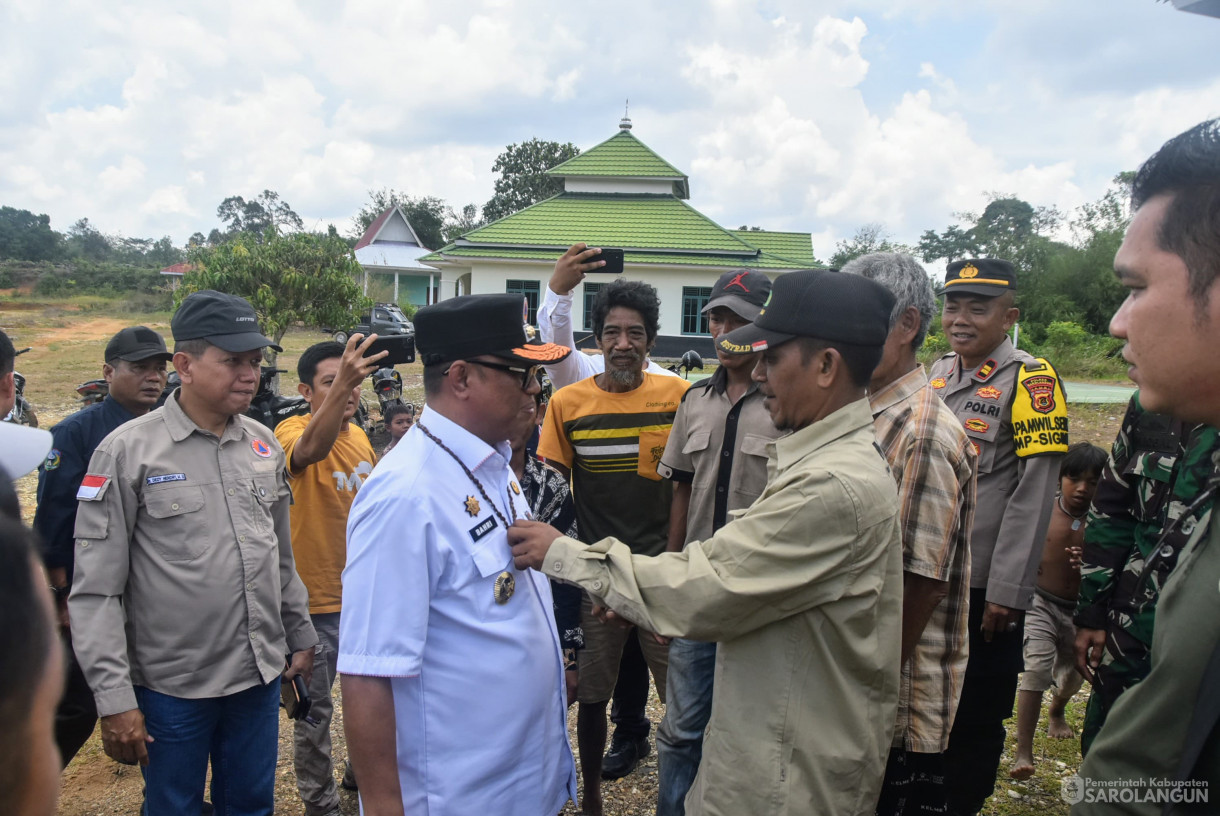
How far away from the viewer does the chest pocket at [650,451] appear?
3.72 meters

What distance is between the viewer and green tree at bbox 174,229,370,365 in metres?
15.5

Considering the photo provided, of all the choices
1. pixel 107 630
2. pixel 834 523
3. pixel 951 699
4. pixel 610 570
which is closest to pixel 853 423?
pixel 834 523

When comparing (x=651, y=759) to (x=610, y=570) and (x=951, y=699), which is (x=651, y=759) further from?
(x=610, y=570)

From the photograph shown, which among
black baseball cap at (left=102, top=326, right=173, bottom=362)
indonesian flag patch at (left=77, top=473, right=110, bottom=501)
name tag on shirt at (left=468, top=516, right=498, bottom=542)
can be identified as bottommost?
indonesian flag patch at (left=77, top=473, right=110, bottom=501)

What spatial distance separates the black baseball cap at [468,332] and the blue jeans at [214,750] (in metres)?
1.75

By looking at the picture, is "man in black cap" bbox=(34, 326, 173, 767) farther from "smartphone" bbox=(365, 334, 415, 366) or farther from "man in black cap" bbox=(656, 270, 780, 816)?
"man in black cap" bbox=(656, 270, 780, 816)

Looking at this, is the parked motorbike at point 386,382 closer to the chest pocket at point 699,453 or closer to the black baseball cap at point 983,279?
the chest pocket at point 699,453

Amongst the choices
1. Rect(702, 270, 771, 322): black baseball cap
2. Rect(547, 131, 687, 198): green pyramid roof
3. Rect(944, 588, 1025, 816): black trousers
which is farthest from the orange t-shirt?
Rect(547, 131, 687, 198): green pyramid roof

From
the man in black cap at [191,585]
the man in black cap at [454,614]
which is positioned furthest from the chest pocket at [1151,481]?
the man in black cap at [191,585]

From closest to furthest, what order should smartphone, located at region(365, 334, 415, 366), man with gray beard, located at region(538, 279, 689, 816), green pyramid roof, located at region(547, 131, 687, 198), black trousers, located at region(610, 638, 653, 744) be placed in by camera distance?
smartphone, located at region(365, 334, 415, 366) → man with gray beard, located at region(538, 279, 689, 816) → black trousers, located at region(610, 638, 653, 744) → green pyramid roof, located at region(547, 131, 687, 198)

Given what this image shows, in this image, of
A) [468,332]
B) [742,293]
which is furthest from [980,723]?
[468,332]

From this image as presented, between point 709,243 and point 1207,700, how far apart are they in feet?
81.0

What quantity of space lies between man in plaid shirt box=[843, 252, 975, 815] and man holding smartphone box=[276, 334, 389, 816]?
6.85ft

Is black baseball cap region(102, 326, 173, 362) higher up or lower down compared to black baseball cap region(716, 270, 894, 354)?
lower down
